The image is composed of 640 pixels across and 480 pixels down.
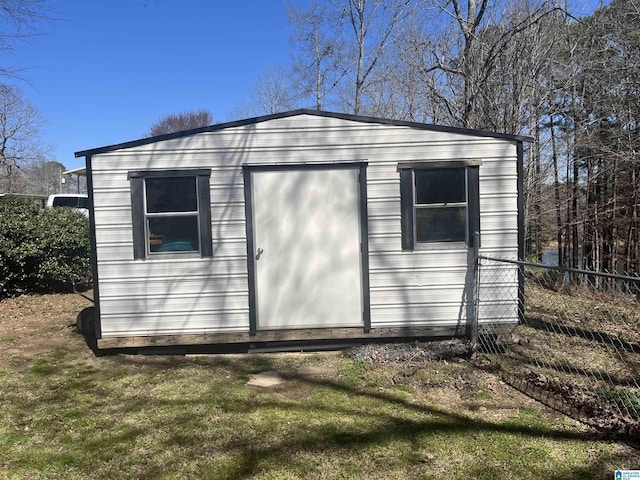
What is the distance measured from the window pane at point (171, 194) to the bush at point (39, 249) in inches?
172

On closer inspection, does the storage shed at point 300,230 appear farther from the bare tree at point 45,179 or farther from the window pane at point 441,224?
the bare tree at point 45,179

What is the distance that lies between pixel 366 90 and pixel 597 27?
32.0 feet

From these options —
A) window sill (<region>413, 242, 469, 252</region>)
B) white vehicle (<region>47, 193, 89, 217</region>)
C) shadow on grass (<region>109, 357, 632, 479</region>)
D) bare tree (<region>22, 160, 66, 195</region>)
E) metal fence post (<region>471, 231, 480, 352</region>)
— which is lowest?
shadow on grass (<region>109, 357, 632, 479</region>)

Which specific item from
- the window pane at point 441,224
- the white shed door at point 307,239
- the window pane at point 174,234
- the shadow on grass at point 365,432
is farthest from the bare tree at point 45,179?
the shadow on grass at point 365,432

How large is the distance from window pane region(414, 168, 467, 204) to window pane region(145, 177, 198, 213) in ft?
8.61

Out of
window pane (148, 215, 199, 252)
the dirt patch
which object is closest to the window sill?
window pane (148, 215, 199, 252)

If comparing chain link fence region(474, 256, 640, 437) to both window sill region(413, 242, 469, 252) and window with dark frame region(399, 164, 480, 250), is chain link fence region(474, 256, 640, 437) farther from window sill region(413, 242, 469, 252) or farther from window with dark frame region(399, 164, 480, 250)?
window with dark frame region(399, 164, 480, 250)

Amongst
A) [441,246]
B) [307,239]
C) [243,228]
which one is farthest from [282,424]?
[441,246]

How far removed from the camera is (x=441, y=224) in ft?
16.8

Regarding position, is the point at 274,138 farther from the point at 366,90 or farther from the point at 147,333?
the point at 366,90

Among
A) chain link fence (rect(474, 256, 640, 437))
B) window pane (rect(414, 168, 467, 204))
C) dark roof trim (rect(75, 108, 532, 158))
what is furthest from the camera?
window pane (rect(414, 168, 467, 204))

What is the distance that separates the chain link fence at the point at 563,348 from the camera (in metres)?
3.59

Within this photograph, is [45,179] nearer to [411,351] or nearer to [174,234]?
[174,234]

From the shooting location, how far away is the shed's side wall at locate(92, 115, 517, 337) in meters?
5.07
